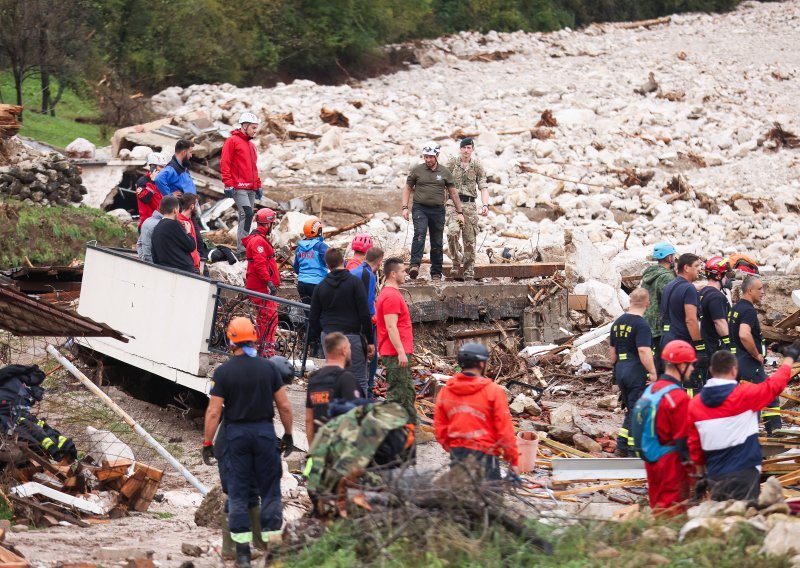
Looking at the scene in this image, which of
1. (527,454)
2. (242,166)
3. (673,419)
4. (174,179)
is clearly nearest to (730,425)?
(673,419)

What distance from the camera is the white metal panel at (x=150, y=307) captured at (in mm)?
12133

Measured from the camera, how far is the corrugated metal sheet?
9.35 m

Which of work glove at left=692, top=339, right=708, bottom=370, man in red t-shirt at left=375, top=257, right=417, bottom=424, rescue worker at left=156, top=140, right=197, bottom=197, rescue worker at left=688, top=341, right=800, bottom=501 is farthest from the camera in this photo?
rescue worker at left=156, top=140, right=197, bottom=197

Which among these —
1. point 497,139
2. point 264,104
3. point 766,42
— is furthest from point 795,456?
point 766,42

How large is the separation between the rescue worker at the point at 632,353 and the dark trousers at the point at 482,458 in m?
2.71

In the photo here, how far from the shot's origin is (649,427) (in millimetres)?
7824

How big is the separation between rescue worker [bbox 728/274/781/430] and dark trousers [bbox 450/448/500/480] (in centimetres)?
374

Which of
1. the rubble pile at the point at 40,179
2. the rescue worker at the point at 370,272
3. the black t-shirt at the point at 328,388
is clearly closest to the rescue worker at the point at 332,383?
the black t-shirt at the point at 328,388

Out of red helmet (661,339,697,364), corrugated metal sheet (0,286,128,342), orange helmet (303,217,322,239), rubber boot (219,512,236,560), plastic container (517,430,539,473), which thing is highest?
orange helmet (303,217,322,239)

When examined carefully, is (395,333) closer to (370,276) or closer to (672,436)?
(370,276)

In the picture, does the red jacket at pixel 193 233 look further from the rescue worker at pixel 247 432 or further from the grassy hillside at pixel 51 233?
the grassy hillside at pixel 51 233

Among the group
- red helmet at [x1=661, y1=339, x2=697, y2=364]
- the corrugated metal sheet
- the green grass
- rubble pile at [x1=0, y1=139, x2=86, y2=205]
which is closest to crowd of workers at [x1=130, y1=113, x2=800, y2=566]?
red helmet at [x1=661, y1=339, x2=697, y2=364]

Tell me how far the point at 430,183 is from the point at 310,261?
290cm

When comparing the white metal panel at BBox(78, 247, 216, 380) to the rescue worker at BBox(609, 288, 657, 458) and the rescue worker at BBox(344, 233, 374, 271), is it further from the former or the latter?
the rescue worker at BBox(609, 288, 657, 458)
